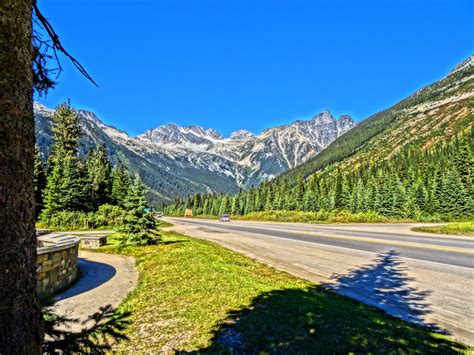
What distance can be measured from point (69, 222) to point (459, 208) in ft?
163

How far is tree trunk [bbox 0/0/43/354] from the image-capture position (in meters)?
1.66

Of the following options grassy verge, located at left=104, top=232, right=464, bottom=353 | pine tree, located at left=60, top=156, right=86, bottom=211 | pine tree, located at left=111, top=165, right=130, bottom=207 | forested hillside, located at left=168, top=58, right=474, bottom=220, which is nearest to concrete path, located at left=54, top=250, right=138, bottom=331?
grassy verge, located at left=104, top=232, right=464, bottom=353

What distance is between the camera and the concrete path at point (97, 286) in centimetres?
695

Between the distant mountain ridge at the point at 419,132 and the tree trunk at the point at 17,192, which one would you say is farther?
the distant mountain ridge at the point at 419,132

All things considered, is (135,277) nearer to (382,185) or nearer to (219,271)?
(219,271)

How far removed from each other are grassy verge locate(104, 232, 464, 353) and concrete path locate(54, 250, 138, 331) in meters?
0.59

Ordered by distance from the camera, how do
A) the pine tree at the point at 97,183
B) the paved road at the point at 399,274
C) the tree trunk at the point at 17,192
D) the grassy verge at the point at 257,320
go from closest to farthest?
the tree trunk at the point at 17,192 < the grassy verge at the point at 257,320 < the paved road at the point at 399,274 < the pine tree at the point at 97,183

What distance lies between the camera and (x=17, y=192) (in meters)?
1.77

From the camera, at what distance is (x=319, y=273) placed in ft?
32.6

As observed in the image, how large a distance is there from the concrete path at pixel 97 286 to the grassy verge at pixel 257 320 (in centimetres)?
59

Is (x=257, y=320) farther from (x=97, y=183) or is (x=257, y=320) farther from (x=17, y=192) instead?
(x=97, y=183)

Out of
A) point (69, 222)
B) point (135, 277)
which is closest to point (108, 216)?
point (69, 222)

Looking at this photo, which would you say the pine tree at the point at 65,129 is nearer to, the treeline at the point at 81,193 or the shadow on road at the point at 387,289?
the treeline at the point at 81,193

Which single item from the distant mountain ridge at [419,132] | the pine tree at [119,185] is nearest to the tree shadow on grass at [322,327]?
the pine tree at [119,185]
